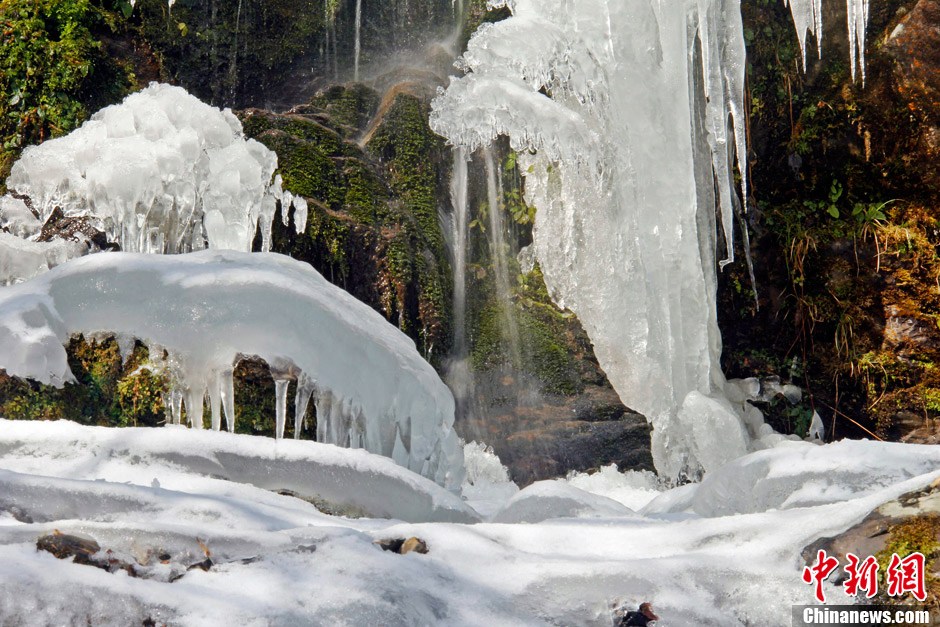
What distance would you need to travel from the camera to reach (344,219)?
20.8 feet

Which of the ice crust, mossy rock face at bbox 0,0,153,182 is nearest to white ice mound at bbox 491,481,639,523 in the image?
the ice crust

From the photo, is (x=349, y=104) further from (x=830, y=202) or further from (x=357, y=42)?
(x=830, y=202)

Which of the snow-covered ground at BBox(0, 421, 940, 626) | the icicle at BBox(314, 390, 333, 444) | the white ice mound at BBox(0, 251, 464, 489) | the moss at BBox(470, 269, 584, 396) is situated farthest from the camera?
the moss at BBox(470, 269, 584, 396)

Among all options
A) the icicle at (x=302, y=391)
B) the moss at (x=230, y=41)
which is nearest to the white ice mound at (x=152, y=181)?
the moss at (x=230, y=41)

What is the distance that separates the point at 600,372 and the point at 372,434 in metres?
3.07

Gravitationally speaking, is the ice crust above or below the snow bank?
above

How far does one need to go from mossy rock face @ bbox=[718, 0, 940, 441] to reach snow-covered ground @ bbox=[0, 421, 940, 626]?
152 inches

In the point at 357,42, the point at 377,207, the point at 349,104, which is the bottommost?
the point at 377,207

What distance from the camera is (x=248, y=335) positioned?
3717 mm

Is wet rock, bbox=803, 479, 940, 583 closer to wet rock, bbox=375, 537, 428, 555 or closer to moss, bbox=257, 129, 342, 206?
wet rock, bbox=375, 537, 428, 555

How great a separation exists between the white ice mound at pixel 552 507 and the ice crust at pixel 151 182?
306cm

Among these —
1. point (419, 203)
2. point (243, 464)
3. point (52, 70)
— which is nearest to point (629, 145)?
point (419, 203)

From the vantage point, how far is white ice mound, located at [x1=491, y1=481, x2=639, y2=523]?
124 inches

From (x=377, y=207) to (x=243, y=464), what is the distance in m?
3.49
